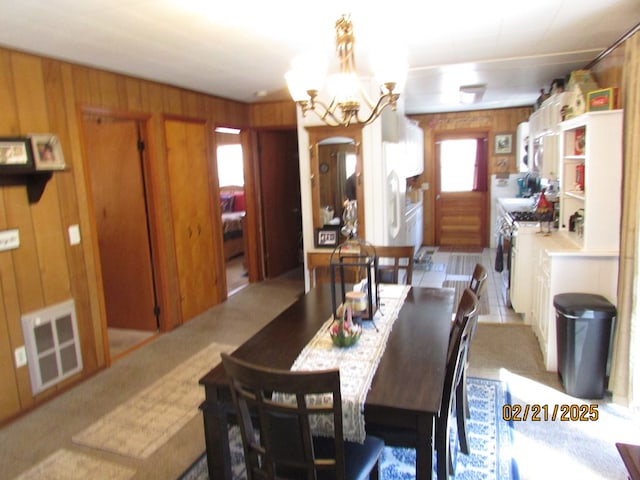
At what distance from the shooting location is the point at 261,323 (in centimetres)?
454

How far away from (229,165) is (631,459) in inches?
317

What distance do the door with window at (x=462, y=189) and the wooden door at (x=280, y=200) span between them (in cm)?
277

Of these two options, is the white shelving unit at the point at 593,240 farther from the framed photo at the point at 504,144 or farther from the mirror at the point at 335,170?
the framed photo at the point at 504,144

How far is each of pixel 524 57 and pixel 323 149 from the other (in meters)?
1.97

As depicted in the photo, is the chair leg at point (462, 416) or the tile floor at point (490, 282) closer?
the chair leg at point (462, 416)

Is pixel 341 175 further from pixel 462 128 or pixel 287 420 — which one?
pixel 462 128

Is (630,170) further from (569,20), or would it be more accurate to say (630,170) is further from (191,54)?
(191,54)

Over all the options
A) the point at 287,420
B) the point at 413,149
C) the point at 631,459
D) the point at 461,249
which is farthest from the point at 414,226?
the point at 287,420

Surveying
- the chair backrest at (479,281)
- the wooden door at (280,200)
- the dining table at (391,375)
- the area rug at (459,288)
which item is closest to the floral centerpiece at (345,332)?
the dining table at (391,375)

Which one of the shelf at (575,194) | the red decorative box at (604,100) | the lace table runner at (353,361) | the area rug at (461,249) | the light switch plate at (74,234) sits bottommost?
the area rug at (461,249)

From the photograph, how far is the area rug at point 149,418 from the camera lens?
262 centimetres

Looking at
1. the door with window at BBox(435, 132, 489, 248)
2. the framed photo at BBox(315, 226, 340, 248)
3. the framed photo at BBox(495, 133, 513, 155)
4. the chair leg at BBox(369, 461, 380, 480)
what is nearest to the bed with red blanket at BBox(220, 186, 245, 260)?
the framed photo at BBox(315, 226, 340, 248)

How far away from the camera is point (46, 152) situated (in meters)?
2.98

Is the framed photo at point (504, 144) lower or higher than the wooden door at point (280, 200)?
higher
